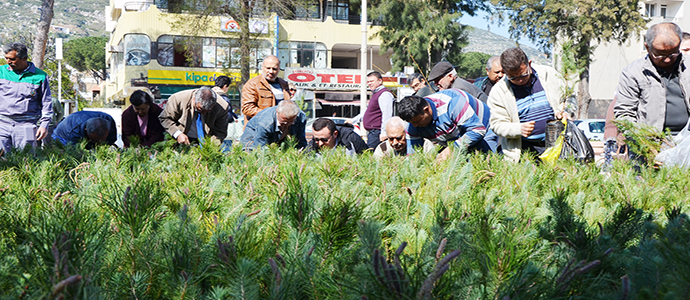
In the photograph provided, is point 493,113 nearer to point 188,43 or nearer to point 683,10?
point 188,43

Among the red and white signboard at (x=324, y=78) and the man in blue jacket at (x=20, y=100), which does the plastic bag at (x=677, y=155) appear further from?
the red and white signboard at (x=324, y=78)

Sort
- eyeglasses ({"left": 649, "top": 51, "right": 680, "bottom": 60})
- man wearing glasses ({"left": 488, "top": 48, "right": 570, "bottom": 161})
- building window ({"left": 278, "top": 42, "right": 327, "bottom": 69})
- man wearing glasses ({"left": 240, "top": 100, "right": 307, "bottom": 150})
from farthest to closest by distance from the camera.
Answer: building window ({"left": 278, "top": 42, "right": 327, "bottom": 69}) → man wearing glasses ({"left": 240, "top": 100, "right": 307, "bottom": 150}) → man wearing glasses ({"left": 488, "top": 48, "right": 570, "bottom": 161}) → eyeglasses ({"left": 649, "top": 51, "right": 680, "bottom": 60})

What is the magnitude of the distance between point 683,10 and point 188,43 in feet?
129

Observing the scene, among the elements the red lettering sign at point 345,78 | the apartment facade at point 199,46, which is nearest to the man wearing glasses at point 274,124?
the apartment facade at point 199,46

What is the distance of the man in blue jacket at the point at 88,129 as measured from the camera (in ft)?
17.9

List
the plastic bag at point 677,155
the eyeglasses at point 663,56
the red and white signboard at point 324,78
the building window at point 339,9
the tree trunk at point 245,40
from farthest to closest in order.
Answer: the building window at point 339,9 < the red and white signboard at point 324,78 < the tree trunk at point 245,40 < the eyeglasses at point 663,56 < the plastic bag at point 677,155

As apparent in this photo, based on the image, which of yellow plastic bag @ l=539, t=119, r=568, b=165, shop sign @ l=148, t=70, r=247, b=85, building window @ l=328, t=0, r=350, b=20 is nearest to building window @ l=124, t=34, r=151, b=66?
shop sign @ l=148, t=70, r=247, b=85

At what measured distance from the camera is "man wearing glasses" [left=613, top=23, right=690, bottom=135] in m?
3.90

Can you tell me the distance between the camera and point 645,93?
4027 mm

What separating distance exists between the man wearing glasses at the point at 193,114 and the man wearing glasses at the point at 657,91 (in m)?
3.87

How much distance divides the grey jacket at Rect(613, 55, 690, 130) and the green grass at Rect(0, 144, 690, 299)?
192cm

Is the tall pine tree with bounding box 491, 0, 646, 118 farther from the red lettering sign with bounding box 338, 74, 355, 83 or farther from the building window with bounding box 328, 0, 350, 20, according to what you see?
the building window with bounding box 328, 0, 350, 20

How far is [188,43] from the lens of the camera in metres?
28.6

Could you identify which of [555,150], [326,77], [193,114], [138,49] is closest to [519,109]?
[555,150]
